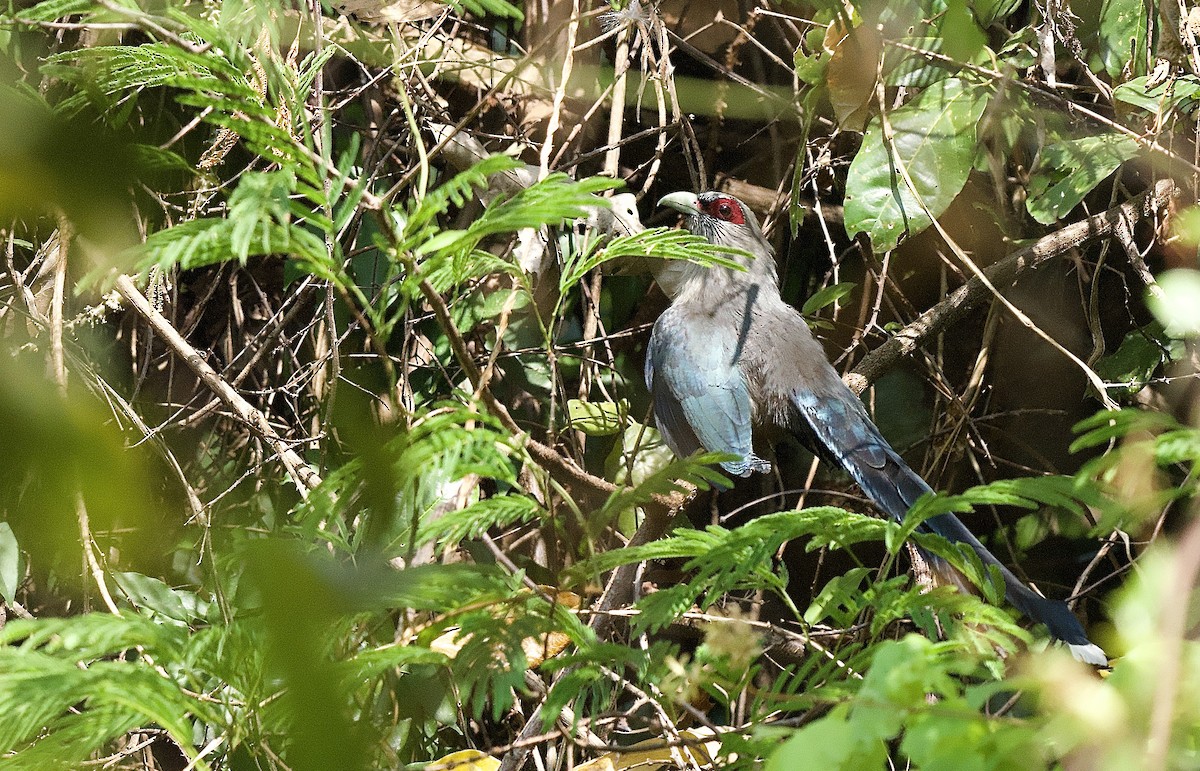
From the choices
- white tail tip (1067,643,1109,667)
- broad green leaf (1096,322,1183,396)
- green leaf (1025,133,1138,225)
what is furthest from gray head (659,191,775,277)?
white tail tip (1067,643,1109,667)

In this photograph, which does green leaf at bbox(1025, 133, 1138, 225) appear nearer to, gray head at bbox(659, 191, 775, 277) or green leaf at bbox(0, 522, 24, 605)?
gray head at bbox(659, 191, 775, 277)

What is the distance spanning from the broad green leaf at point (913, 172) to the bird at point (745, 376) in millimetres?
386

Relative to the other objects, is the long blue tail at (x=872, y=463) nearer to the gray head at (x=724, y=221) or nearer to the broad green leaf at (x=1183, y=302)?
the gray head at (x=724, y=221)

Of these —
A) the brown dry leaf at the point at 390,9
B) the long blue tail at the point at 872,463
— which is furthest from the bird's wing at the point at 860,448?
the brown dry leaf at the point at 390,9

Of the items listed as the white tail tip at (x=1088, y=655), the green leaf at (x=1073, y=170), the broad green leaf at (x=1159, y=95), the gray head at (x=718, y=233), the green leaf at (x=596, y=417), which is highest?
the broad green leaf at (x=1159, y=95)

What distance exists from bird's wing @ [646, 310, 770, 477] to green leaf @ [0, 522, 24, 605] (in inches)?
81.1

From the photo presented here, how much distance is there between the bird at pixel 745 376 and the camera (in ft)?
11.5

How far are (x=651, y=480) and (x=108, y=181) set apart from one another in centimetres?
107

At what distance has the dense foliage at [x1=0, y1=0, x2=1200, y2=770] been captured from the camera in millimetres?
961

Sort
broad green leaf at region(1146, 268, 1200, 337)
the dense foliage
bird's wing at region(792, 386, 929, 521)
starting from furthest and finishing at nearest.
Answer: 1. bird's wing at region(792, 386, 929, 521)
2. broad green leaf at region(1146, 268, 1200, 337)
3. the dense foliage

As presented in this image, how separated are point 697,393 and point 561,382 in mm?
668

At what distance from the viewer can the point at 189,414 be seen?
3963mm

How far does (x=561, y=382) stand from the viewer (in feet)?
10.9

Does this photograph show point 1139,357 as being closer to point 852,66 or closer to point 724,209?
point 852,66
